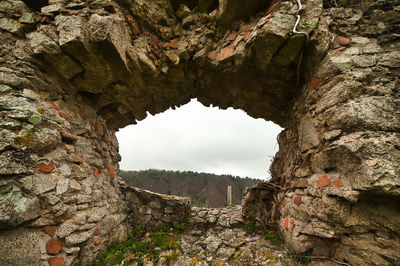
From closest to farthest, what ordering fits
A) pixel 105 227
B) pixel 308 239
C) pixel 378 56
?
1. pixel 378 56
2. pixel 308 239
3. pixel 105 227

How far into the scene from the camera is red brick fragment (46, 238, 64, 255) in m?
1.72

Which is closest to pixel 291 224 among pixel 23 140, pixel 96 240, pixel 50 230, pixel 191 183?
pixel 96 240

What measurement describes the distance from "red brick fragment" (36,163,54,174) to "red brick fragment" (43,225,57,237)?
0.60 meters

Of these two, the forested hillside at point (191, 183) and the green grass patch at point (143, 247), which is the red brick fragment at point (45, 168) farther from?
the forested hillside at point (191, 183)

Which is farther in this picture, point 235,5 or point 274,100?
point 274,100

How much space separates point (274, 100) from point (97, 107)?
301cm

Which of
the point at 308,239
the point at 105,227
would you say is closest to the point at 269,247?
the point at 308,239

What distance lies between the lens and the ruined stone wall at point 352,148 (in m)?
1.40

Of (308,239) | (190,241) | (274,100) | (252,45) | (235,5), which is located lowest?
(190,241)

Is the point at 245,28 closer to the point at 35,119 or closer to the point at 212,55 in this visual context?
the point at 212,55

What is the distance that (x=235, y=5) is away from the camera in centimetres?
217

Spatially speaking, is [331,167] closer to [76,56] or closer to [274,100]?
[274,100]

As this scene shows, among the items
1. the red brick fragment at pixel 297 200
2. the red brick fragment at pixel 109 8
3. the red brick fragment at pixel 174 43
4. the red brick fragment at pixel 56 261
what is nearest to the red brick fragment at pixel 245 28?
the red brick fragment at pixel 174 43

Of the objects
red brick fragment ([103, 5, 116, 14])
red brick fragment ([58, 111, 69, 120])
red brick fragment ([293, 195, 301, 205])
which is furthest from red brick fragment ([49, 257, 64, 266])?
red brick fragment ([103, 5, 116, 14])
